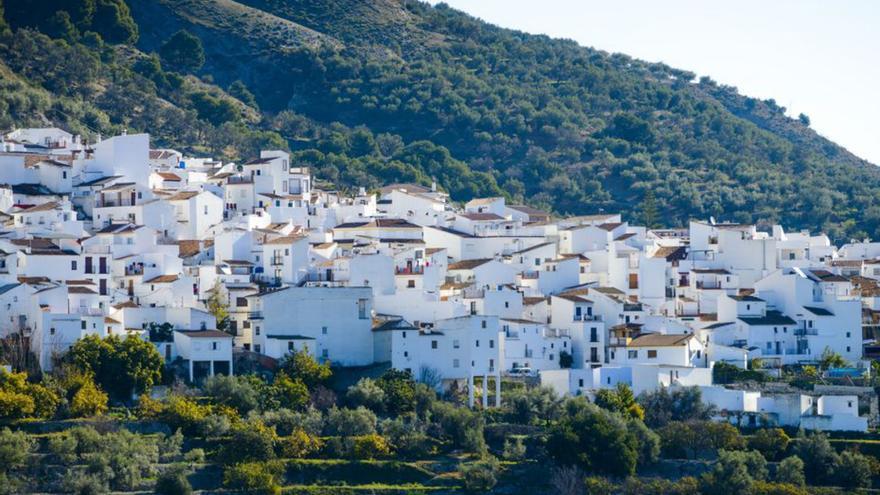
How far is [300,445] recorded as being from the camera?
59250 millimetres

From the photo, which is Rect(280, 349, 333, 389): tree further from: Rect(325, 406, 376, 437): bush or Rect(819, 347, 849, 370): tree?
Rect(819, 347, 849, 370): tree

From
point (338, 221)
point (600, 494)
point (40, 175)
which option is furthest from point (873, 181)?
point (600, 494)

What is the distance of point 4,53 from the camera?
103 metres

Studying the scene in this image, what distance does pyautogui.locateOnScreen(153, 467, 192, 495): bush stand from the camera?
56.3 metres

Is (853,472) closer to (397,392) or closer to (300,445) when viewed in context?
(397,392)

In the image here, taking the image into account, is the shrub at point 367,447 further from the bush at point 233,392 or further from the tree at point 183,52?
the tree at point 183,52

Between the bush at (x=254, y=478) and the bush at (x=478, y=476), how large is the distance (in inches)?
199

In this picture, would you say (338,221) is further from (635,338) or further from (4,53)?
(4,53)

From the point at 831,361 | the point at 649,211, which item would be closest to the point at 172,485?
the point at 831,361

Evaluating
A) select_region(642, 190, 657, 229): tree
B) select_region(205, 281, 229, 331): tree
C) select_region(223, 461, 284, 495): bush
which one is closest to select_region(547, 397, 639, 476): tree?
select_region(223, 461, 284, 495): bush

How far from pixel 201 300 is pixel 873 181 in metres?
53.8

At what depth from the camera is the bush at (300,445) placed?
59.0 m

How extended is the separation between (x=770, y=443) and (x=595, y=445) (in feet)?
18.0

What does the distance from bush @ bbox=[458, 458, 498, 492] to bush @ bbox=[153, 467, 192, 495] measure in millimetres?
7610
